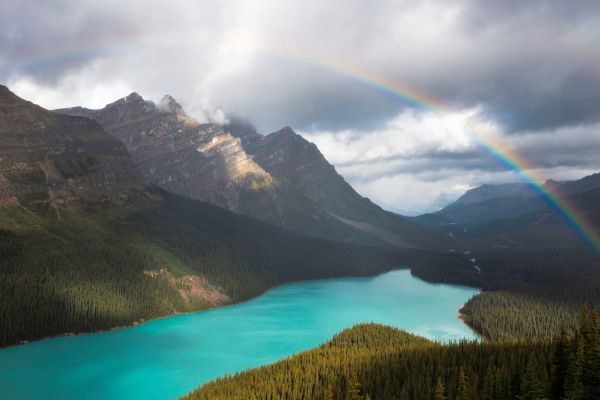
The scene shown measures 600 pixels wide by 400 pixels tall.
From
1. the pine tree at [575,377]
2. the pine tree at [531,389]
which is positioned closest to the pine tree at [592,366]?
the pine tree at [575,377]

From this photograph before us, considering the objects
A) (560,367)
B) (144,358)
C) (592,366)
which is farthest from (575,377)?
(144,358)

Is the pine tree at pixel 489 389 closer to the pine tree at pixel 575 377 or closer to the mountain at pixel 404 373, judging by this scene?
the mountain at pixel 404 373

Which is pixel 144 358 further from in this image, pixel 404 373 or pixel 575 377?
pixel 575 377

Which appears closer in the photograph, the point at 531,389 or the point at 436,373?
the point at 531,389

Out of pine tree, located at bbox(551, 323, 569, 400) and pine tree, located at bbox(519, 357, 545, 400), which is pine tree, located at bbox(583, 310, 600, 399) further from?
pine tree, located at bbox(519, 357, 545, 400)

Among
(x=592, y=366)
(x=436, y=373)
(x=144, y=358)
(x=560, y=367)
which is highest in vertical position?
(x=592, y=366)

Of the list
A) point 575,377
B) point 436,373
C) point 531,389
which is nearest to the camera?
point 575,377

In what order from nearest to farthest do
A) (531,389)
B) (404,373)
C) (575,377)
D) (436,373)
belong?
(575,377) < (531,389) < (436,373) < (404,373)

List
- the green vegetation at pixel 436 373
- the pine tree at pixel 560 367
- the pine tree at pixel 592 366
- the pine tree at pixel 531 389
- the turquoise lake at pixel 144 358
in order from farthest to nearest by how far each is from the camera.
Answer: the turquoise lake at pixel 144 358
the pine tree at pixel 560 367
the green vegetation at pixel 436 373
the pine tree at pixel 531 389
the pine tree at pixel 592 366

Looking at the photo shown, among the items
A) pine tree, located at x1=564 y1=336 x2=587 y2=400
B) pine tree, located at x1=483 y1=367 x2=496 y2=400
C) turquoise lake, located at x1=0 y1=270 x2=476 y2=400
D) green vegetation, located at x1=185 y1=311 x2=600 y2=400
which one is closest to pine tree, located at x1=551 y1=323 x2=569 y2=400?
green vegetation, located at x1=185 y1=311 x2=600 y2=400
